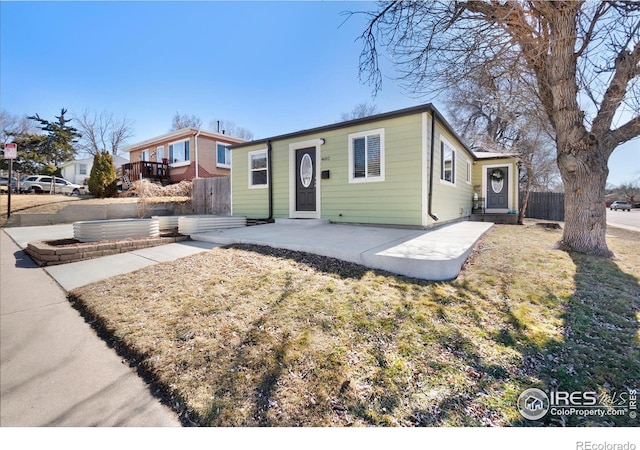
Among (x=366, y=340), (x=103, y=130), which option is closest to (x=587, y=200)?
(x=366, y=340)

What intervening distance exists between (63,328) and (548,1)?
8.10 meters

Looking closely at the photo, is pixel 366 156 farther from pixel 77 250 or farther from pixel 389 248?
pixel 77 250

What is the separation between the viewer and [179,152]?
52.5 feet

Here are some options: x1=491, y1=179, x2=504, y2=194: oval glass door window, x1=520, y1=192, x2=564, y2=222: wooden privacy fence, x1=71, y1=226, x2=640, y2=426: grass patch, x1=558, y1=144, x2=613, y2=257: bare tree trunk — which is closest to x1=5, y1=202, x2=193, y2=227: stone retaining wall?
x1=71, y1=226, x2=640, y2=426: grass patch

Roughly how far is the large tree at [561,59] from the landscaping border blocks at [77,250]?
6101 millimetres

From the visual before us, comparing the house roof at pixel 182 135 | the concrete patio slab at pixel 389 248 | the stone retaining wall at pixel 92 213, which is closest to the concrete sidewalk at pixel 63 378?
the concrete patio slab at pixel 389 248

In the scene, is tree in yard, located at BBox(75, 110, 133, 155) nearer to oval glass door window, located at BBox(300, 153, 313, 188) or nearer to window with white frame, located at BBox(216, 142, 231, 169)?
window with white frame, located at BBox(216, 142, 231, 169)

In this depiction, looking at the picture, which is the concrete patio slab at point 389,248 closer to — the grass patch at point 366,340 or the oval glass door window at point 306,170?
the grass patch at point 366,340

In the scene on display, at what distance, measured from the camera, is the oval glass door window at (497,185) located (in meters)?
13.4

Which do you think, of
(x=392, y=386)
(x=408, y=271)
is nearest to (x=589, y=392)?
(x=392, y=386)

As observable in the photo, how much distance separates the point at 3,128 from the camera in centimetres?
2286

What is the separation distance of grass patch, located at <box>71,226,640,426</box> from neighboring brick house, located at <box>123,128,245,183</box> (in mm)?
12604
